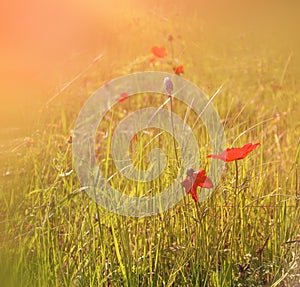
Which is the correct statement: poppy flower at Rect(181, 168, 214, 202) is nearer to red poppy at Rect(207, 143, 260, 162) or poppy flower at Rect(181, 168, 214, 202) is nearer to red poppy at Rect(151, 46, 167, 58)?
red poppy at Rect(207, 143, 260, 162)

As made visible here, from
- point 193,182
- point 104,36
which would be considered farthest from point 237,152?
point 104,36

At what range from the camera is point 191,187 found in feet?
4.31

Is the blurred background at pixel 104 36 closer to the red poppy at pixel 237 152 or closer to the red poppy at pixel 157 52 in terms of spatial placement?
the red poppy at pixel 157 52

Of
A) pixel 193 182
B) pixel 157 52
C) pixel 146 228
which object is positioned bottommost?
pixel 146 228

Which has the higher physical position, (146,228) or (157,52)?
(157,52)

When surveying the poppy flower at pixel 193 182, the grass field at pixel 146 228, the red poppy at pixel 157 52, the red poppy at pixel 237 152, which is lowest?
the grass field at pixel 146 228

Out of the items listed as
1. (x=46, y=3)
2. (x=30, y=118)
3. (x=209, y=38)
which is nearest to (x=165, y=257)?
(x=30, y=118)

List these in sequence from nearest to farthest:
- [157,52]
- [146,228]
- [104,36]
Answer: [146,228] < [157,52] < [104,36]

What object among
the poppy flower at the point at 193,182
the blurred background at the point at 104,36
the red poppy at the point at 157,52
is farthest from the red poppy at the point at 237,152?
the red poppy at the point at 157,52

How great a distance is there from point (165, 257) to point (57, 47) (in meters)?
2.66

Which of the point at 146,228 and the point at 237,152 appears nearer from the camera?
the point at 237,152

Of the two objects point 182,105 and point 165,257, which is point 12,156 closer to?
point 165,257

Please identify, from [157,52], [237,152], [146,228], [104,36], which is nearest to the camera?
[237,152]

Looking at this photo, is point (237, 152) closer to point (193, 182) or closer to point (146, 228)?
point (193, 182)
